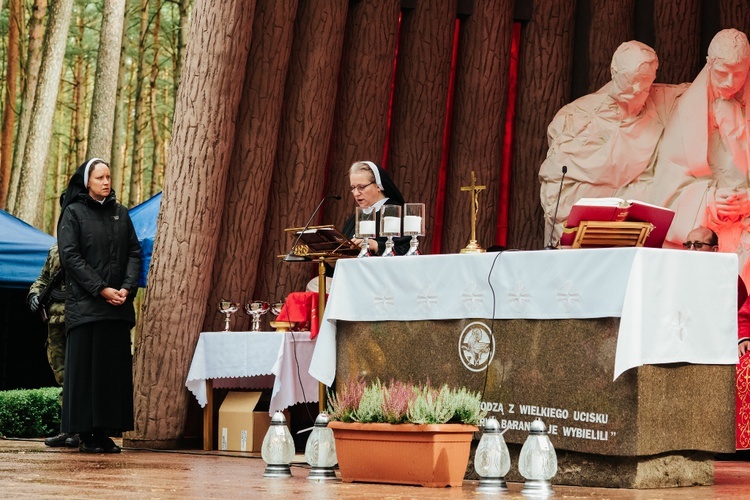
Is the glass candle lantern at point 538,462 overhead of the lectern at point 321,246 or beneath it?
beneath

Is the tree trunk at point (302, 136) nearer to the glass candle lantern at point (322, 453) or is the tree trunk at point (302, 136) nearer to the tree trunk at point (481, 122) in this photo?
the tree trunk at point (481, 122)

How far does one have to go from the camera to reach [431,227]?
10.2 m

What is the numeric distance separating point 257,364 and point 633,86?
350 centimetres

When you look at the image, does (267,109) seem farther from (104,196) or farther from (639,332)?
(639,332)

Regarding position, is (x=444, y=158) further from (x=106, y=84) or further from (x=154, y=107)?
(x=154, y=107)

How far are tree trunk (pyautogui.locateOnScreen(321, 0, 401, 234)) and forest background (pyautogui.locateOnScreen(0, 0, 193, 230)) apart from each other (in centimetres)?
998

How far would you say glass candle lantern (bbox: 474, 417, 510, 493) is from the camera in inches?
206

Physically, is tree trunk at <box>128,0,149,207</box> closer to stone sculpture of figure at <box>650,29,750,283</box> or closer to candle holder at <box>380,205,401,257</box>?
stone sculpture of figure at <box>650,29,750,283</box>

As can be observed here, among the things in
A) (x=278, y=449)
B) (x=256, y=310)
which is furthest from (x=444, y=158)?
(x=278, y=449)

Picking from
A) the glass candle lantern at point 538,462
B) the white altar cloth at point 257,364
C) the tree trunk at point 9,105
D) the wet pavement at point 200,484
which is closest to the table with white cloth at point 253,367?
the white altar cloth at point 257,364

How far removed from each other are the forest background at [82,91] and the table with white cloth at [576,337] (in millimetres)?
13750

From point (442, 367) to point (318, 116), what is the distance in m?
3.74

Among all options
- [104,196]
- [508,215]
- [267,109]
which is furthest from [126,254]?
[508,215]

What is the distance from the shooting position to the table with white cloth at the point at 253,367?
7.76 m
